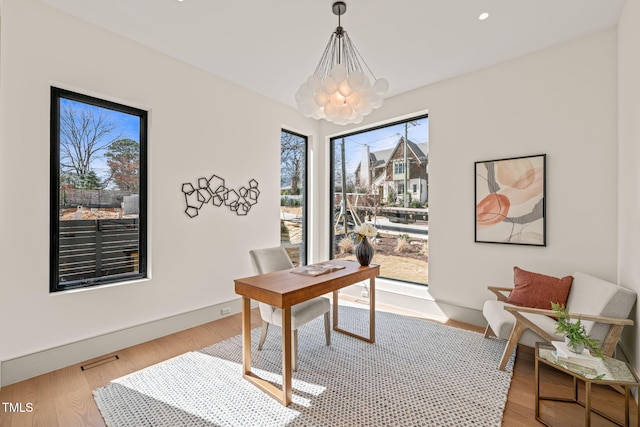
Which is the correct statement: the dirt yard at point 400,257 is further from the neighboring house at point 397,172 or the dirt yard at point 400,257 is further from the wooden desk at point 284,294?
the wooden desk at point 284,294

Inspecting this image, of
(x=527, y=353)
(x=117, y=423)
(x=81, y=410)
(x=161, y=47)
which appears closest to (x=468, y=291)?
(x=527, y=353)

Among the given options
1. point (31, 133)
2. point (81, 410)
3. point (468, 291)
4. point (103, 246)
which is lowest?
point (81, 410)

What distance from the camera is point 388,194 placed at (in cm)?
420

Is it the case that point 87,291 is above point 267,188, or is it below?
below

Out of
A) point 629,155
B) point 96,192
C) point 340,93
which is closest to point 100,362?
point 96,192

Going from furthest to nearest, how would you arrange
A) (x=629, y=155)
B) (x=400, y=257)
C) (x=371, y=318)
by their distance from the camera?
(x=400, y=257) < (x=371, y=318) < (x=629, y=155)

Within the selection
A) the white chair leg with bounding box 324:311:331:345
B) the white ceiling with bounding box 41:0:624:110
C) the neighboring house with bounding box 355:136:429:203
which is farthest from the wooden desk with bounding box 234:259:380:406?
the white ceiling with bounding box 41:0:624:110

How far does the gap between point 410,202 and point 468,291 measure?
1310 mm

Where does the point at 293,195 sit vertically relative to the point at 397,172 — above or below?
below

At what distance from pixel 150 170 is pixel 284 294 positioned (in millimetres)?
2072

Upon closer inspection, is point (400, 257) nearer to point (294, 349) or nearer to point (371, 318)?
point (371, 318)

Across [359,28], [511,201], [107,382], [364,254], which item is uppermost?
[359,28]

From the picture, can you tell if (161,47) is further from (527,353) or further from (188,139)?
(527,353)

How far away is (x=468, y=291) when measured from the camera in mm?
3348
